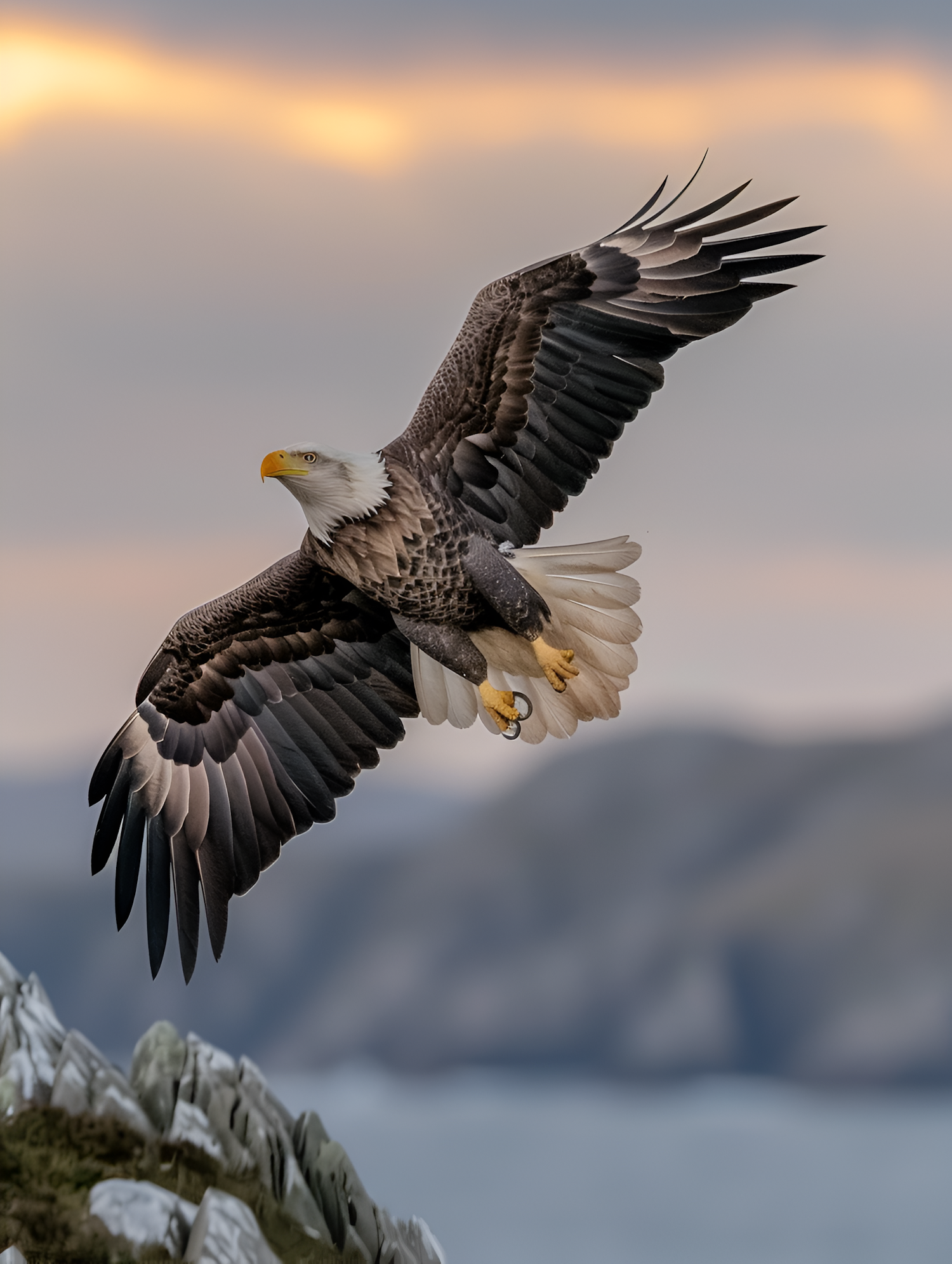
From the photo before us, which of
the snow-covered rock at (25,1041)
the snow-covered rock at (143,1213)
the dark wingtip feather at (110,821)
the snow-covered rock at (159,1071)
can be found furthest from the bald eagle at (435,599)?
the snow-covered rock at (143,1213)

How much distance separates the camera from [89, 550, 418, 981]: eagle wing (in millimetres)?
5227

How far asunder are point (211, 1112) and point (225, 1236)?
24.0 inches

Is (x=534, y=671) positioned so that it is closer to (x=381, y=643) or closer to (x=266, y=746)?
(x=381, y=643)

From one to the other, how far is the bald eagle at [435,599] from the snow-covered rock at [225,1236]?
2.50 feet

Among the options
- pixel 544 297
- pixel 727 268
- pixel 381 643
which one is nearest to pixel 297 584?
pixel 381 643

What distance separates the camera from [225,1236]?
479 centimetres

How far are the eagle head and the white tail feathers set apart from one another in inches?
20.3

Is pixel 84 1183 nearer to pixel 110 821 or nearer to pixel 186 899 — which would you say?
pixel 186 899

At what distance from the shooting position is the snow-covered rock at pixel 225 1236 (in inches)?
186

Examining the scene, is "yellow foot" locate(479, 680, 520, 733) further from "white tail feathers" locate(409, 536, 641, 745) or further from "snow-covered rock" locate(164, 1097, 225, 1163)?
"snow-covered rock" locate(164, 1097, 225, 1163)

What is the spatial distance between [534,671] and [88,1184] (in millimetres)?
2077

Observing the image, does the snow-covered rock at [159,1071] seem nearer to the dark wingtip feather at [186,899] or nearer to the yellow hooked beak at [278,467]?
the dark wingtip feather at [186,899]

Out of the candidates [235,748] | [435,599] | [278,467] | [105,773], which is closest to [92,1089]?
[105,773]

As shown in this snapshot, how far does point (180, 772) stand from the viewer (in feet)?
17.8
